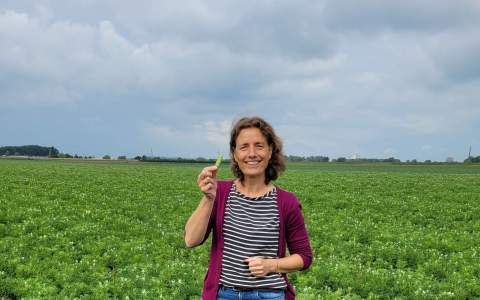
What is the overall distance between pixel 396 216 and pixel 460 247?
6908 mm

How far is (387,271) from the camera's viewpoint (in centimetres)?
1256

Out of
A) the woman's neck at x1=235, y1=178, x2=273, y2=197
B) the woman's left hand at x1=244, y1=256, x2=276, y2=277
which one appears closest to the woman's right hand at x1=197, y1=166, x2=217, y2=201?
the woman's neck at x1=235, y1=178, x2=273, y2=197

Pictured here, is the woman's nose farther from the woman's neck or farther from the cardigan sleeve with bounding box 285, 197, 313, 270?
the cardigan sleeve with bounding box 285, 197, 313, 270

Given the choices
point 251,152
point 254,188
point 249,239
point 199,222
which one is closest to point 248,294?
point 249,239

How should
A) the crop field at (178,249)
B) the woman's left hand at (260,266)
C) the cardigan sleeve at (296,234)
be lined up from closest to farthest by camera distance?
the woman's left hand at (260,266) < the cardigan sleeve at (296,234) < the crop field at (178,249)

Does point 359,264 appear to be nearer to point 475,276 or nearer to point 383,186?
point 475,276

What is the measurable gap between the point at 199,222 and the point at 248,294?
0.68 m

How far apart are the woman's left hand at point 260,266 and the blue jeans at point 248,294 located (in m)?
0.20

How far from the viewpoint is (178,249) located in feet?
48.9

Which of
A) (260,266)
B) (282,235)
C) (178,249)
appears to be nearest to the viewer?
(260,266)

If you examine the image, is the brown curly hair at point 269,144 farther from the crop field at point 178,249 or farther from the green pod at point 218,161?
the crop field at point 178,249

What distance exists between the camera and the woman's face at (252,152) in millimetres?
3701

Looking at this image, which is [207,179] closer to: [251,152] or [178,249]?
[251,152]

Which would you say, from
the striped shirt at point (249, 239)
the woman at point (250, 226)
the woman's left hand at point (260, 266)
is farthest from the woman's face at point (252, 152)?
the woman's left hand at point (260, 266)
